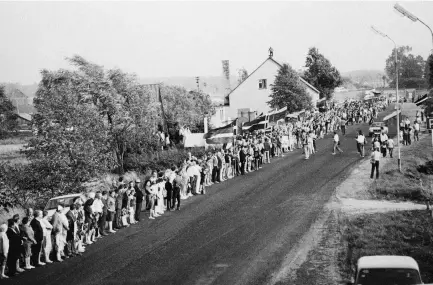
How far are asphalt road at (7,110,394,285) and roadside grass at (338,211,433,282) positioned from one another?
1638mm

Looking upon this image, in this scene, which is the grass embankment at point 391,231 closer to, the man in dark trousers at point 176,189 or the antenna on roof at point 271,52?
the man in dark trousers at point 176,189

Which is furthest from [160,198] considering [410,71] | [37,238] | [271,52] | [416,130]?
[410,71]

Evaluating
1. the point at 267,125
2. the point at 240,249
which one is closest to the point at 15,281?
the point at 240,249

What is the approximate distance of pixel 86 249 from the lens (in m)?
15.4

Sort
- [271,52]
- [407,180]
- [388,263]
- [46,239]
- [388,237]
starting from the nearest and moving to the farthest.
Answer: [388,263], [46,239], [388,237], [407,180], [271,52]

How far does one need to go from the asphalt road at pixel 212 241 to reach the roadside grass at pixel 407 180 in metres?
2.40

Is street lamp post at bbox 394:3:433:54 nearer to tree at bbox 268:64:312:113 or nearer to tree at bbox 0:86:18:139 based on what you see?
tree at bbox 268:64:312:113

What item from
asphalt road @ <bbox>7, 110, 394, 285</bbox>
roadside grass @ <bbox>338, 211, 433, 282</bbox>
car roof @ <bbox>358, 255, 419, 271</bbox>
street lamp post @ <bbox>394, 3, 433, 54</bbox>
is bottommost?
roadside grass @ <bbox>338, 211, 433, 282</bbox>

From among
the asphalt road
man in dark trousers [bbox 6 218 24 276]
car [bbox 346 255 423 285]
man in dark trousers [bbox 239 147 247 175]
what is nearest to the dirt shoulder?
the asphalt road

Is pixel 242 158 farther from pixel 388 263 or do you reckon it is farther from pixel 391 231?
pixel 388 263

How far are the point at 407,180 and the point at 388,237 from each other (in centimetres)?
1184

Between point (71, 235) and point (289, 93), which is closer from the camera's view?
point (71, 235)

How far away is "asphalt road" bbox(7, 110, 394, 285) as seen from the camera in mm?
12812

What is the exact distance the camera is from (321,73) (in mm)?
81188
